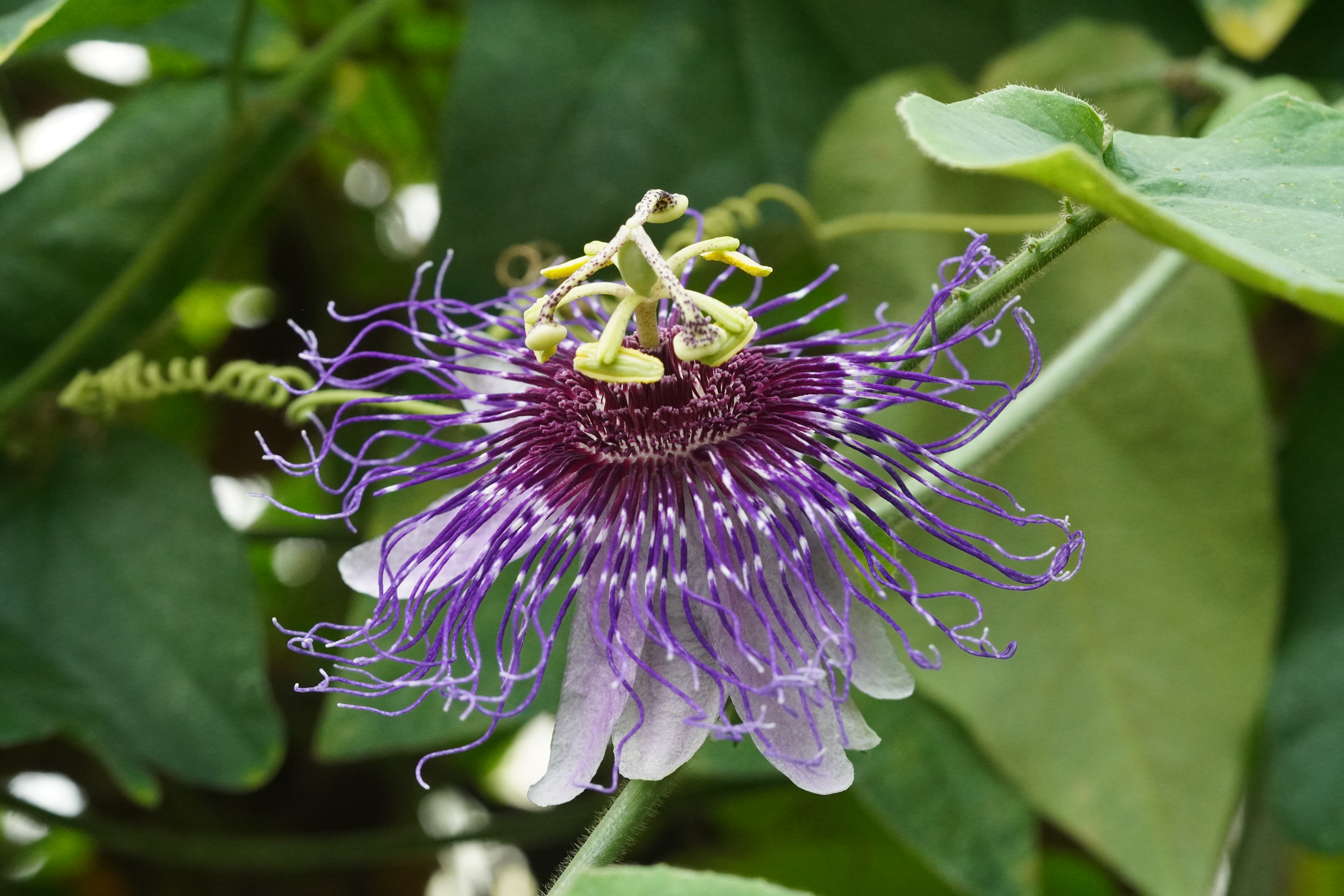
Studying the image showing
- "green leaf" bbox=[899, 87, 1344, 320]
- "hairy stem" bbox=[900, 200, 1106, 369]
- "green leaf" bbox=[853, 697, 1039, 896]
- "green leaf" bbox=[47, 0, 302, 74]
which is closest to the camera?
"green leaf" bbox=[899, 87, 1344, 320]

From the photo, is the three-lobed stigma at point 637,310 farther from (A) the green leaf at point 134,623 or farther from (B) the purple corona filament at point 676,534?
A: (A) the green leaf at point 134,623

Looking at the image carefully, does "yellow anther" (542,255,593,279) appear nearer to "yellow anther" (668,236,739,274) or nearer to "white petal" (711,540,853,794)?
"yellow anther" (668,236,739,274)

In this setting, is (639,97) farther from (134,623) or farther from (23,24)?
(134,623)

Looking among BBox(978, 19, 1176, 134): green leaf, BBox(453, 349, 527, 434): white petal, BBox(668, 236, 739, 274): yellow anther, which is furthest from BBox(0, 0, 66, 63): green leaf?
BBox(978, 19, 1176, 134): green leaf

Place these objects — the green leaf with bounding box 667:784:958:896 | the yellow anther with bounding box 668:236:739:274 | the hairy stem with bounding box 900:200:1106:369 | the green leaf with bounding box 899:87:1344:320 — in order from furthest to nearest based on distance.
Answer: the green leaf with bounding box 667:784:958:896
the yellow anther with bounding box 668:236:739:274
the hairy stem with bounding box 900:200:1106:369
the green leaf with bounding box 899:87:1344:320

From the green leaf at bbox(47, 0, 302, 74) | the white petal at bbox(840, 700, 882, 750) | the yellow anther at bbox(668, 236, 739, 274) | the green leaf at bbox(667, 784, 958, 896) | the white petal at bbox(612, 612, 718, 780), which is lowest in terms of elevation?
the green leaf at bbox(667, 784, 958, 896)

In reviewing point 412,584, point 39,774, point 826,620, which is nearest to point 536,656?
point 412,584

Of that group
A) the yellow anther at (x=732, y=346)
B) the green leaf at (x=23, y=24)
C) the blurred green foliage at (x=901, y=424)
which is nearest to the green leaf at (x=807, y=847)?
the blurred green foliage at (x=901, y=424)
